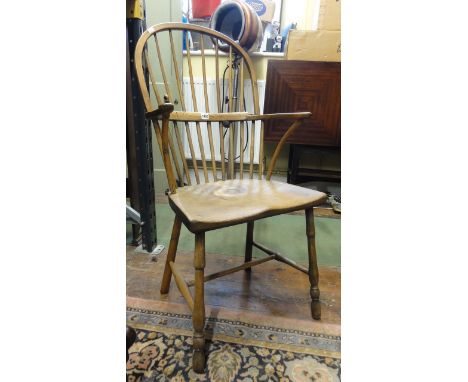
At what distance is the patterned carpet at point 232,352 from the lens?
74 centimetres

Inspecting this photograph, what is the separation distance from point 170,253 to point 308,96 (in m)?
1.57

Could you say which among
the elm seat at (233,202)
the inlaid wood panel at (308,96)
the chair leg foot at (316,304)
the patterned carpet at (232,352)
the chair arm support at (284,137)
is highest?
the inlaid wood panel at (308,96)

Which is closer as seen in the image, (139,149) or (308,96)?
(139,149)

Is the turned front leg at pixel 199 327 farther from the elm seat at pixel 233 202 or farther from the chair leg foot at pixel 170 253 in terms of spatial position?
the chair leg foot at pixel 170 253

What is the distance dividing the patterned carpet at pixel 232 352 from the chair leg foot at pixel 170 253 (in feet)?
0.41

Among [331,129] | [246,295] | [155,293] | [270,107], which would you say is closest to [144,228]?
[155,293]

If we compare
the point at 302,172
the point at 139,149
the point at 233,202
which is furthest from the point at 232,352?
the point at 302,172

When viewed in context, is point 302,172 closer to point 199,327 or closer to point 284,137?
point 284,137

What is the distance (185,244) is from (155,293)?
0.40 m

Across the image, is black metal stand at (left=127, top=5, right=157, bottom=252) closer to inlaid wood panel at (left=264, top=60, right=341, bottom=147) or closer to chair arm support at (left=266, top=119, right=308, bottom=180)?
chair arm support at (left=266, top=119, right=308, bottom=180)

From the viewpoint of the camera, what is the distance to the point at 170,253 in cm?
97

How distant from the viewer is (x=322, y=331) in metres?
0.89

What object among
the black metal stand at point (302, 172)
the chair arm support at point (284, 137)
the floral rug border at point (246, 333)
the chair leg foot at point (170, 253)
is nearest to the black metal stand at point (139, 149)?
the chair leg foot at point (170, 253)

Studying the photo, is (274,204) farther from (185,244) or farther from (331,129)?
(331,129)
